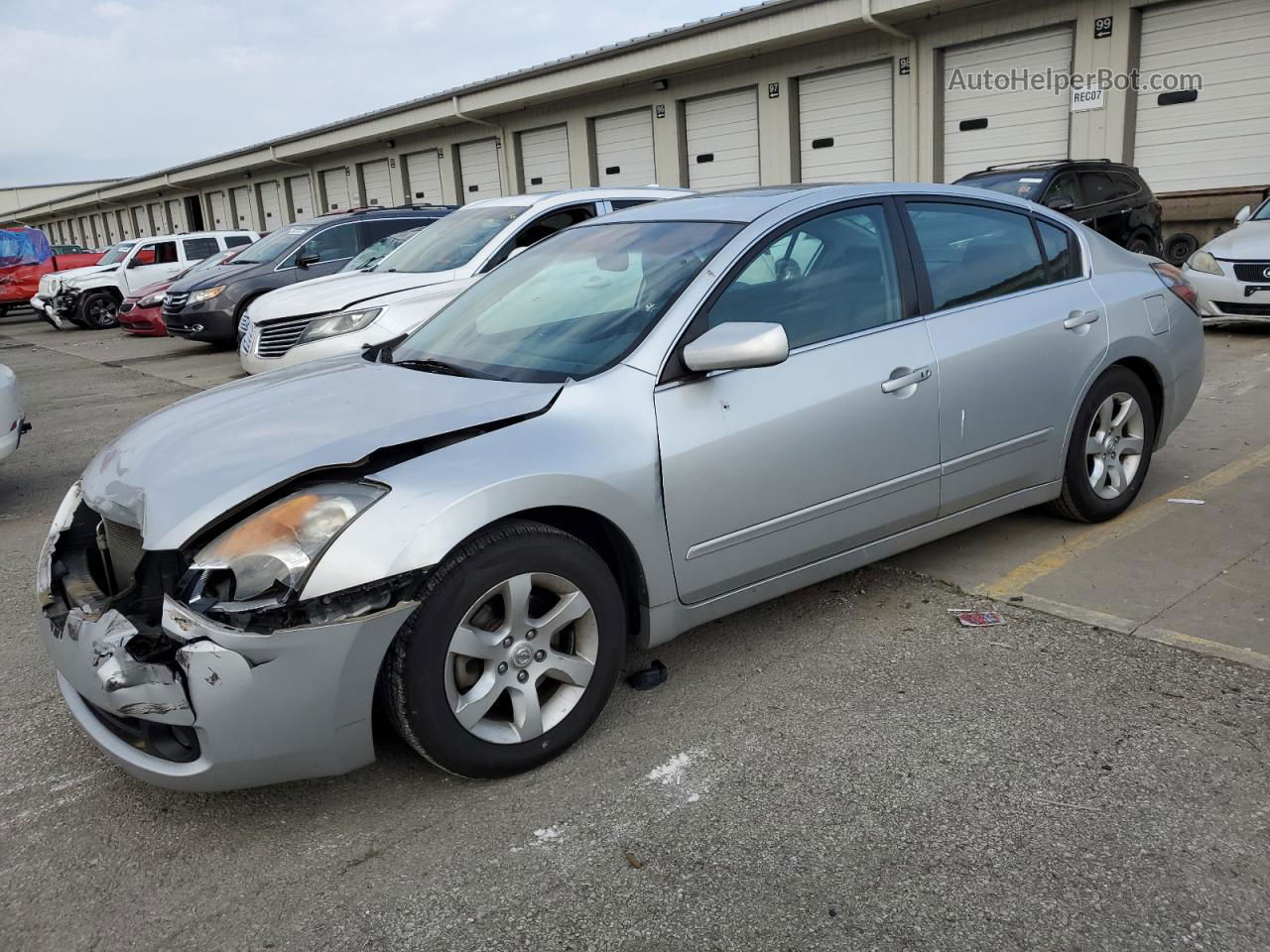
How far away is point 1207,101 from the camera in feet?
45.2

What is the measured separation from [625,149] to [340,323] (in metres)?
14.8

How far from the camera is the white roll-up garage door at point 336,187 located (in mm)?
31766

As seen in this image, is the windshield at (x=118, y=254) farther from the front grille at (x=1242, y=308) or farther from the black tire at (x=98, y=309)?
the front grille at (x=1242, y=308)

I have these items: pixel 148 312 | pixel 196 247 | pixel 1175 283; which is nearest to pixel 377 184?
pixel 196 247

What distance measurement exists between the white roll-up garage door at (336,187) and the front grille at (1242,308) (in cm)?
2682

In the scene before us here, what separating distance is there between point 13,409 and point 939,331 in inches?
210

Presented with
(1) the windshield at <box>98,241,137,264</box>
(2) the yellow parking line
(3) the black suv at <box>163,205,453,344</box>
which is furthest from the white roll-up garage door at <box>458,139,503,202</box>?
(2) the yellow parking line

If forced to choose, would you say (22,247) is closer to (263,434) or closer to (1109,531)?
(263,434)

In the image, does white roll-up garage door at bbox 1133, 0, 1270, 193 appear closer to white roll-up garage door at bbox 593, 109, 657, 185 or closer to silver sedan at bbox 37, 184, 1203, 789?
white roll-up garage door at bbox 593, 109, 657, 185

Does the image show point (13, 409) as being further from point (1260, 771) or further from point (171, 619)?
point (1260, 771)

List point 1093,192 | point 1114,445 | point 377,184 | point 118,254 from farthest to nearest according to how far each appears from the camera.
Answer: point 377,184 < point 118,254 < point 1093,192 < point 1114,445

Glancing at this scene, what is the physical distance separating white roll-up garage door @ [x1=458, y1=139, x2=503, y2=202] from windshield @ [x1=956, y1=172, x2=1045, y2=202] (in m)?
15.1

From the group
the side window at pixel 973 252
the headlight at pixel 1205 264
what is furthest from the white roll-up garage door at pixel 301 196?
the side window at pixel 973 252

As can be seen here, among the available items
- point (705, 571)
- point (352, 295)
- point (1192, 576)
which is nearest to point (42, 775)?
point (705, 571)
